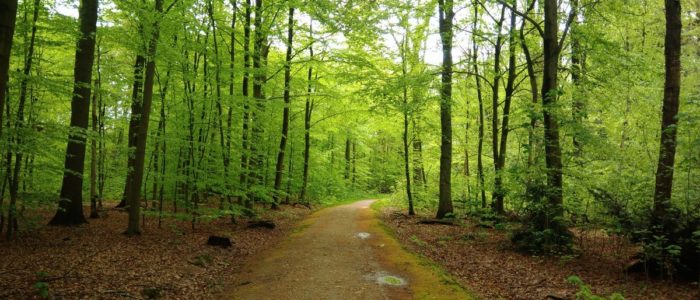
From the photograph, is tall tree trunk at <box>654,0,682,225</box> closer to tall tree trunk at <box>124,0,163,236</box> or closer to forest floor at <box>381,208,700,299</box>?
forest floor at <box>381,208,700,299</box>

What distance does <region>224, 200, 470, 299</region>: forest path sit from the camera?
6945 mm

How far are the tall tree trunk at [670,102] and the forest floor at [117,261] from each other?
8485 mm

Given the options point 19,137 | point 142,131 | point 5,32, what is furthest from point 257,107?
point 5,32

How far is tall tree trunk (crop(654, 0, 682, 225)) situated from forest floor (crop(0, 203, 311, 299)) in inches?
334

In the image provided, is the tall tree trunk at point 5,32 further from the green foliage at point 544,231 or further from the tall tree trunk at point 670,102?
the tall tree trunk at point 670,102

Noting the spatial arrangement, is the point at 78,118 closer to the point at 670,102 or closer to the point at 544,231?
the point at 544,231

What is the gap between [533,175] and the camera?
9.62 metres

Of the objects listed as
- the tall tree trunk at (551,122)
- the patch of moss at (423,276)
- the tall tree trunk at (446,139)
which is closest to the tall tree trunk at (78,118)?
the patch of moss at (423,276)

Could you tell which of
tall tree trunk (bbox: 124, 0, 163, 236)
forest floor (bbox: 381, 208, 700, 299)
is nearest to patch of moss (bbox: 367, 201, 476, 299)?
forest floor (bbox: 381, 208, 700, 299)

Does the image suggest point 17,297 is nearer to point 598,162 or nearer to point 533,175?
point 533,175

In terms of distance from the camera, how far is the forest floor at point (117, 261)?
20.9 ft


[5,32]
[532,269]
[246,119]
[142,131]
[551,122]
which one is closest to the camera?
[5,32]

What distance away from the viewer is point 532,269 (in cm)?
835

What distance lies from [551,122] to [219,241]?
9034mm
